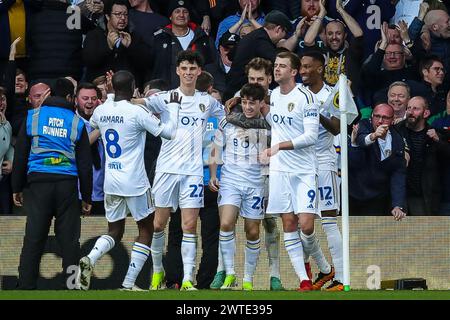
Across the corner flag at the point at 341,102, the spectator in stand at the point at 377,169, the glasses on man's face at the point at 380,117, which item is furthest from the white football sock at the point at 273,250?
the glasses on man's face at the point at 380,117

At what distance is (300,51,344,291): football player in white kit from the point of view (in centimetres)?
1558

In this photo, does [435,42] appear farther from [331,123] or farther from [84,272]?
[84,272]

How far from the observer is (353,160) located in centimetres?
1748

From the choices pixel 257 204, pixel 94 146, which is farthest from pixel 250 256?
pixel 94 146

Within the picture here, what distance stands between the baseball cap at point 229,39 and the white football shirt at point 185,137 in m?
2.93

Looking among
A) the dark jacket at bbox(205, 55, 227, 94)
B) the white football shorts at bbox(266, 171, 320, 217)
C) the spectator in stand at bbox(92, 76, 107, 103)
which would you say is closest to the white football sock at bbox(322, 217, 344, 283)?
the white football shorts at bbox(266, 171, 320, 217)

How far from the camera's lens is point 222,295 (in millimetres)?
13883

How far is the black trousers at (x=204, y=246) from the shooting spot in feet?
53.2

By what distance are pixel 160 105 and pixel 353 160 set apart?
10.4 ft

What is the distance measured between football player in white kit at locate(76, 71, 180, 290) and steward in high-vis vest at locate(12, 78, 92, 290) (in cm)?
33

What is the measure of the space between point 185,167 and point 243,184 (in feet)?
2.24

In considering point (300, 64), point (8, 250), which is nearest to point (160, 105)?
point (300, 64)

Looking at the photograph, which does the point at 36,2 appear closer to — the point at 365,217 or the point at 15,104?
the point at 15,104

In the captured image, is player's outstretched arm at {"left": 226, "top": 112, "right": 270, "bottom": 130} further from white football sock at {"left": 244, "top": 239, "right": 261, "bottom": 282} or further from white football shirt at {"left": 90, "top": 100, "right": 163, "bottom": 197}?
white football sock at {"left": 244, "top": 239, "right": 261, "bottom": 282}
